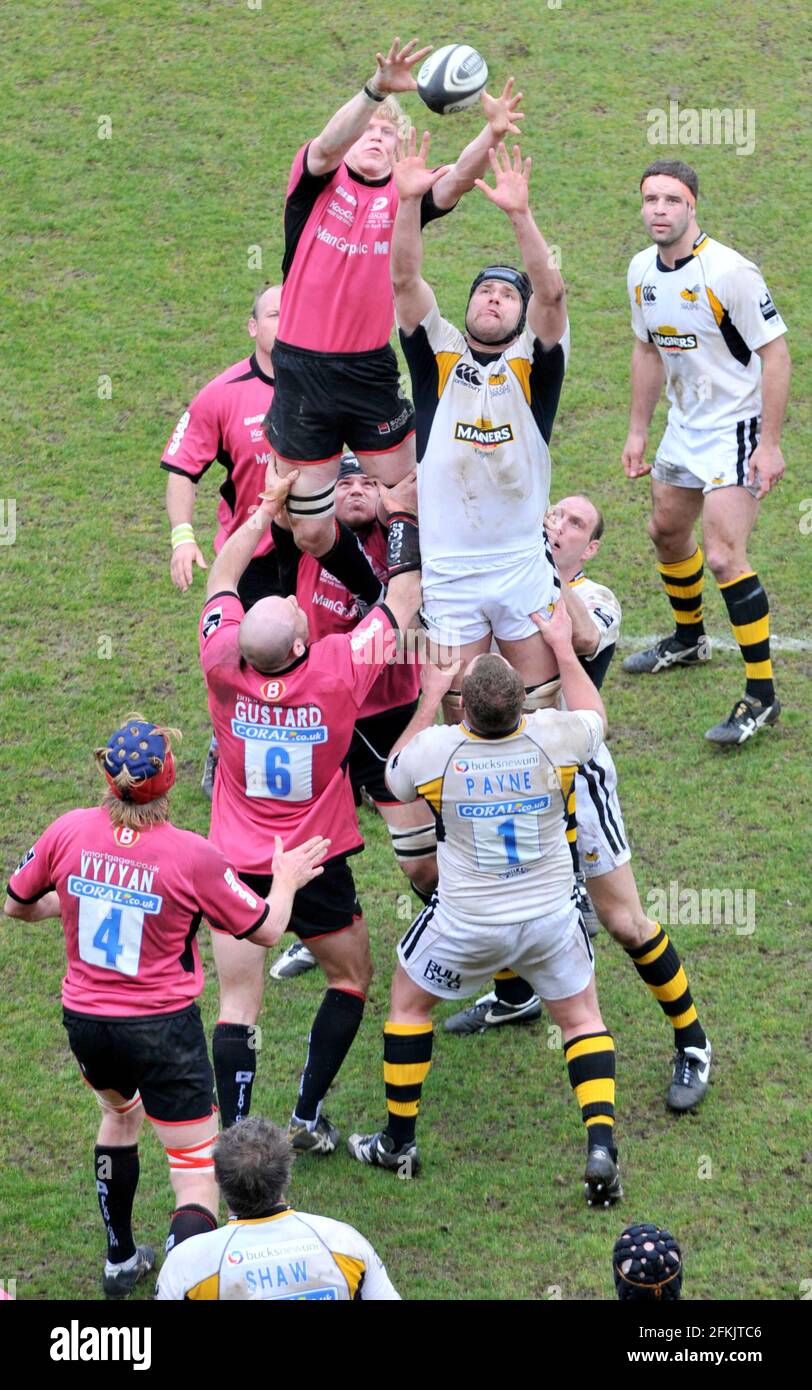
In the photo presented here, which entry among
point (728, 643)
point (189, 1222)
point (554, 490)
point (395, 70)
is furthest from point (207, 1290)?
point (554, 490)

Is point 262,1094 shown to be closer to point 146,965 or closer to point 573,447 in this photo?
point 146,965

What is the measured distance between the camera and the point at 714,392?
9.35 metres

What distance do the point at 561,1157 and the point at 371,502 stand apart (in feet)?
10.1

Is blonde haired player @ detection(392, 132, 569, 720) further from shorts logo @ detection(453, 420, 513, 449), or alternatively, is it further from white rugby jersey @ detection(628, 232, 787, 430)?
white rugby jersey @ detection(628, 232, 787, 430)

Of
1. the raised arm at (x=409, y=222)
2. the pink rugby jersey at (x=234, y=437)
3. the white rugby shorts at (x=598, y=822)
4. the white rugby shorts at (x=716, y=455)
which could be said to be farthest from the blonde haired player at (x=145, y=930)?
the white rugby shorts at (x=716, y=455)

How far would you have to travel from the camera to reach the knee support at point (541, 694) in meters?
7.12

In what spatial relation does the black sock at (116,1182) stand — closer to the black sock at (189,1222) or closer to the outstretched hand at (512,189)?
the black sock at (189,1222)

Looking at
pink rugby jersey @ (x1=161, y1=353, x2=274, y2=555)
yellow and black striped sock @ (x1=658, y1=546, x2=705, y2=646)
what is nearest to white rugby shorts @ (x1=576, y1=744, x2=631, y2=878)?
pink rugby jersey @ (x1=161, y1=353, x2=274, y2=555)

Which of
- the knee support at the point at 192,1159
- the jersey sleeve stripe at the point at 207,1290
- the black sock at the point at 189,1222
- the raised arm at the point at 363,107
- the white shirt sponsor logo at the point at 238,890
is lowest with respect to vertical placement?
the black sock at the point at 189,1222

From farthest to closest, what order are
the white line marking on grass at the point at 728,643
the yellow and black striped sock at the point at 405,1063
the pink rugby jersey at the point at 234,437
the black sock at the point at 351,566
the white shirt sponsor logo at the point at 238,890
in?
the white line marking on grass at the point at 728,643, the pink rugby jersey at the point at 234,437, the black sock at the point at 351,566, the yellow and black striped sock at the point at 405,1063, the white shirt sponsor logo at the point at 238,890

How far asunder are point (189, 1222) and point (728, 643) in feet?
19.1

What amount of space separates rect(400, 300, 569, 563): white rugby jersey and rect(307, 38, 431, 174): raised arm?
30.3 inches

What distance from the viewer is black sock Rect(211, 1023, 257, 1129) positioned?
254 inches

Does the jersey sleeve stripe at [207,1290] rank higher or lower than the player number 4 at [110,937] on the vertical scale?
lower
